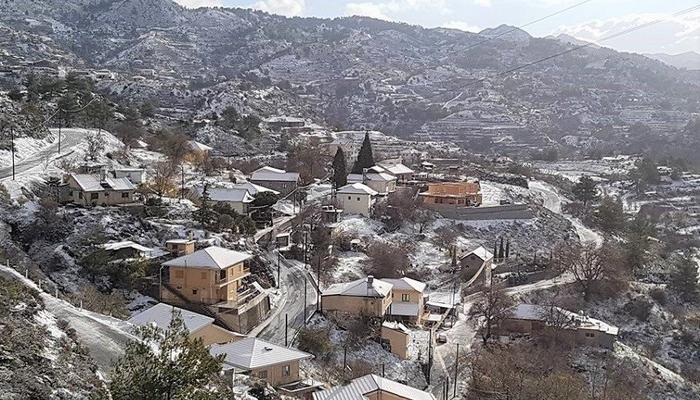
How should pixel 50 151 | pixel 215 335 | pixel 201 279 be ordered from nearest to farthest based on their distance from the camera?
pixel 215 335, pixel 201 279, pixel 50 151

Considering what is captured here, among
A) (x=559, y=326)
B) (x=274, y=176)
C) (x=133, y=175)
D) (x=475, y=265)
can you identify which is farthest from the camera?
(x=274, y=176)

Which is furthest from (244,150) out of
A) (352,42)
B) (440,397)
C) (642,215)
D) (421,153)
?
(352,42)

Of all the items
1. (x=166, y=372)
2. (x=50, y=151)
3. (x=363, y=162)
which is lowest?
(x=363, y=162)

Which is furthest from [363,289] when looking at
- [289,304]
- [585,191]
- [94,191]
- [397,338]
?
[585,191]

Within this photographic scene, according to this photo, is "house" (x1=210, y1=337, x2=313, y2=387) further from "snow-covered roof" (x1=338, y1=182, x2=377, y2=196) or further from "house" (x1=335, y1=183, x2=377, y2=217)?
"snow-covered roof" (x1=338, y1=182, x2=377, y2=196)

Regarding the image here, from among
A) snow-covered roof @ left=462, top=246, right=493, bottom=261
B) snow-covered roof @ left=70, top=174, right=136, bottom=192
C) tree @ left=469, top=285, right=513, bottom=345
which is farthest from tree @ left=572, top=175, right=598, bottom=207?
snow-covered roof @ left=70, top=174, right=136, bottom=192

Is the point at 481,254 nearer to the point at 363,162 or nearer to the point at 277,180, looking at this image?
the point at 277,180

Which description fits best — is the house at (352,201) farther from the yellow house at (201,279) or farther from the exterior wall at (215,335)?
the exterior wall at (215,335)

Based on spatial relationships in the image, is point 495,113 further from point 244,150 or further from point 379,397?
point 379,397
